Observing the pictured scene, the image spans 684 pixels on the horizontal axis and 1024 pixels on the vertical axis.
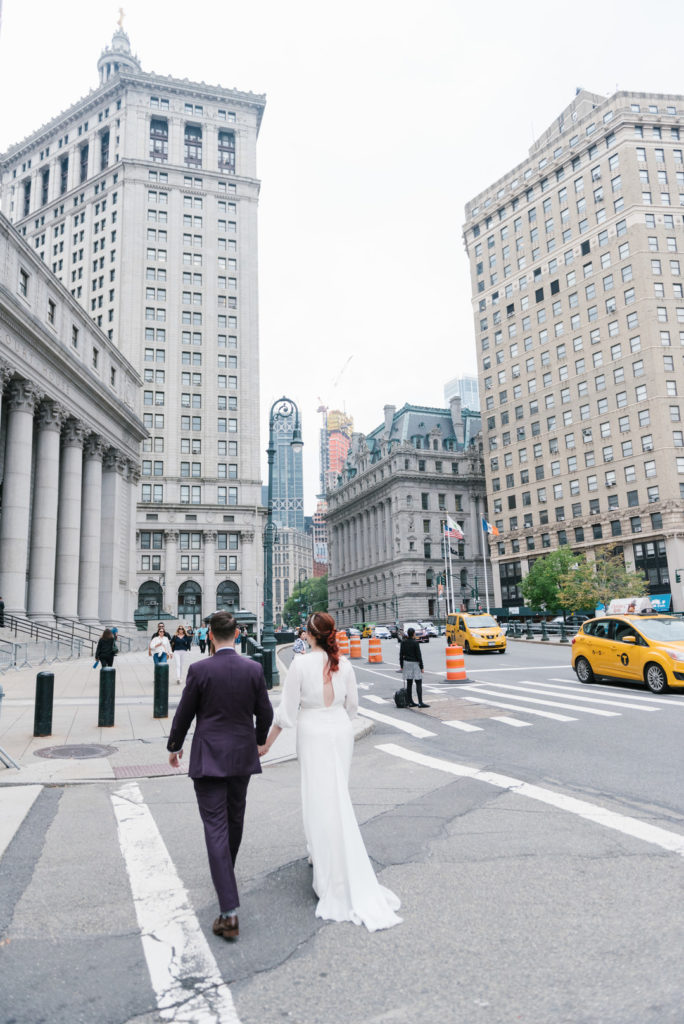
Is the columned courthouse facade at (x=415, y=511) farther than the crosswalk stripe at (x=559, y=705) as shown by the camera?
Yes

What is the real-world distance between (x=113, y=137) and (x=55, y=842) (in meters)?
102

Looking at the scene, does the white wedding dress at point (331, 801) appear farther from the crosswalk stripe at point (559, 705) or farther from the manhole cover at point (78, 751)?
the crosswalk stripe at point (559, 705)

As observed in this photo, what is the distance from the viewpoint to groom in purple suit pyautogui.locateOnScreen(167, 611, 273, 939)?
4254mm

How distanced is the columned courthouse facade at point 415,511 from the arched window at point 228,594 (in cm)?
2726

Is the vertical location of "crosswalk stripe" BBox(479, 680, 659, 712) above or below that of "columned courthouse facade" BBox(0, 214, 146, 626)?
below

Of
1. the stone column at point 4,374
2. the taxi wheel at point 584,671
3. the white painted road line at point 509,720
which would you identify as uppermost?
the stone column at point 4,374

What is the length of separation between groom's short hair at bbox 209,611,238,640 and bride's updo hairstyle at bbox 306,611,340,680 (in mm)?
577

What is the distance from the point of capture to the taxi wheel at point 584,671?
1852cm

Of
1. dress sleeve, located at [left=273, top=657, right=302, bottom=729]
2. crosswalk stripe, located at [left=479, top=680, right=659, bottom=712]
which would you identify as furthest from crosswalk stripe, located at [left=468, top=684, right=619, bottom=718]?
dress sleeve, located at [left=273, top=657, right=302, bottom=729]

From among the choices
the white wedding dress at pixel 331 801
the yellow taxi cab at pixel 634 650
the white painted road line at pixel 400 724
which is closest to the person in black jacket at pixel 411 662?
the white painted road line at pixel 400 724

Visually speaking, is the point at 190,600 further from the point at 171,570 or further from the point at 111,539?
the point at 111,539

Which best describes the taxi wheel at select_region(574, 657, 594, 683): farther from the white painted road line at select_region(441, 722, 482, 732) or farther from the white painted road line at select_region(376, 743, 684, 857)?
the white painted road line at select_region(376, 743, 684, 857)

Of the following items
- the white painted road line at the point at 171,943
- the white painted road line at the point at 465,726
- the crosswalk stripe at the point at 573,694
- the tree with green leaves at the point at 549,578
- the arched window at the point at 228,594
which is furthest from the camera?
the arched window at the point at 228,594

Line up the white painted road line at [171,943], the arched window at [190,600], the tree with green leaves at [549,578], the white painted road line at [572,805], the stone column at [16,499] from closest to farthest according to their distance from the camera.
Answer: the white painted road line at [171,943] → the white painted road line at [572,805] → the stone column at [16,499] → the tree with green leaves at [549,578] → the arched window at [190,600]
